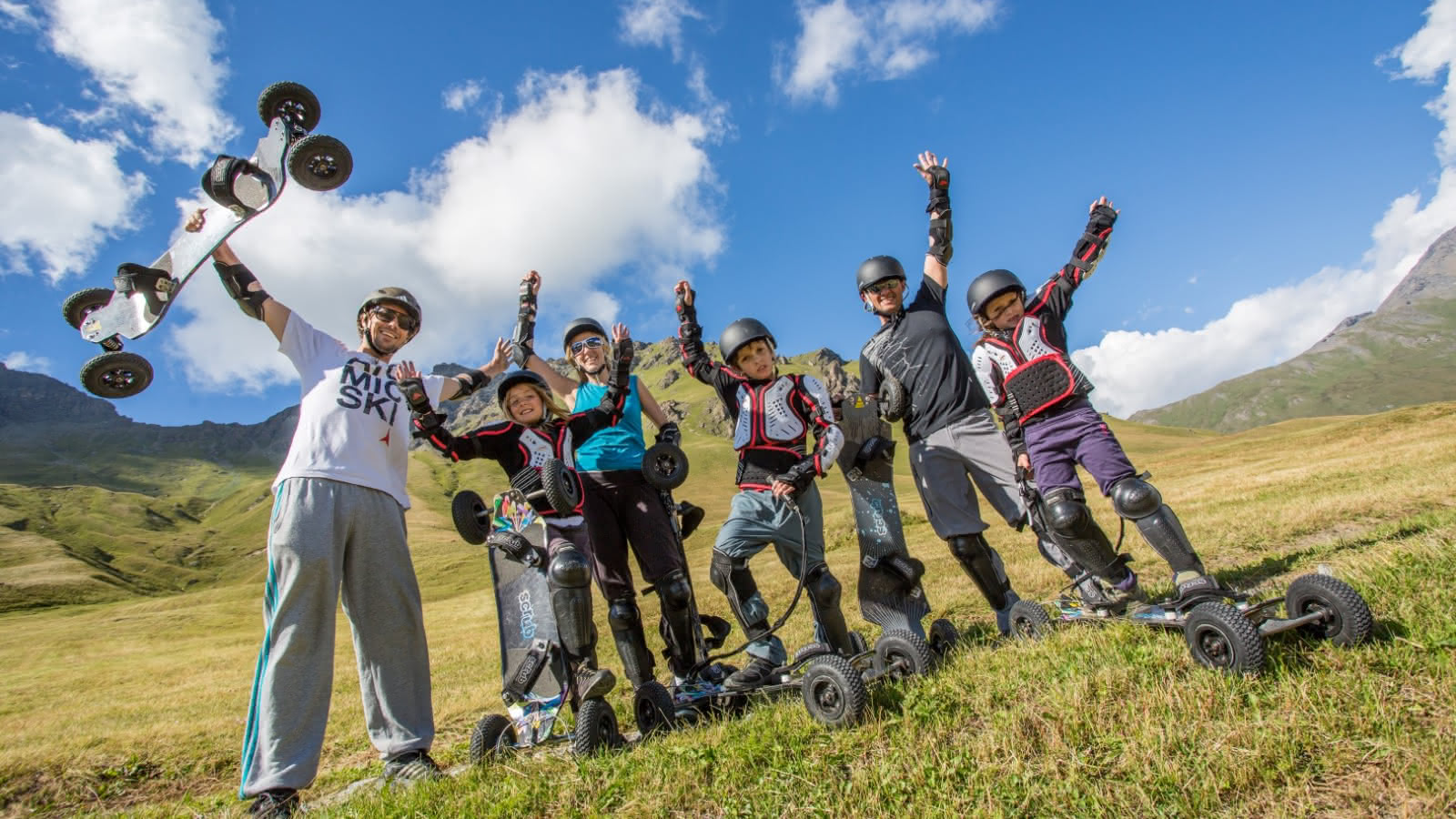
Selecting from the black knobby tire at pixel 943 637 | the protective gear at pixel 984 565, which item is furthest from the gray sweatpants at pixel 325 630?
the protective gear at pixel 984 565

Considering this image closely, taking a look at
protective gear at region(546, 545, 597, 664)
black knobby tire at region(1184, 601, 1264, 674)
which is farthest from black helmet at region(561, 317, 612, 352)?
black knobby tire at region(1184, 601, 1264, 674)

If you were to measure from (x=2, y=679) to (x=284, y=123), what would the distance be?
44.7 metres

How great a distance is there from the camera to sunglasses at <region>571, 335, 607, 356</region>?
7.31m

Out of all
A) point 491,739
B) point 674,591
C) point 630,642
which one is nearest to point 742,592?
point 674,591

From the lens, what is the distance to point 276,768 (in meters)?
4.34

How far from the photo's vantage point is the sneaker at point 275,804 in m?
4.19

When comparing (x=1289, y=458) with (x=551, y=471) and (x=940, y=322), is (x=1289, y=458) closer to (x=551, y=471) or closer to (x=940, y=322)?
(x=940, y=322)

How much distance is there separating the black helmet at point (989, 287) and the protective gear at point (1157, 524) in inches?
80.9

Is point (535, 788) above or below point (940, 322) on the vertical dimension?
below

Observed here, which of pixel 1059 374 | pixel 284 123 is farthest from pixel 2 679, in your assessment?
pixel 1059 374

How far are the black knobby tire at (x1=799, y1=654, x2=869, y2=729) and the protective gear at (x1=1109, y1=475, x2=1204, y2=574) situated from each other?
2115mm

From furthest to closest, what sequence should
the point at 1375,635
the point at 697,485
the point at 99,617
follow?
the point at 697,485 < the point at 99,617 < the point at 1375,635

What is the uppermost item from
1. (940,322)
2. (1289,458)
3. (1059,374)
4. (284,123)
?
(284,123)

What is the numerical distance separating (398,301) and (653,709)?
12.7 ft
